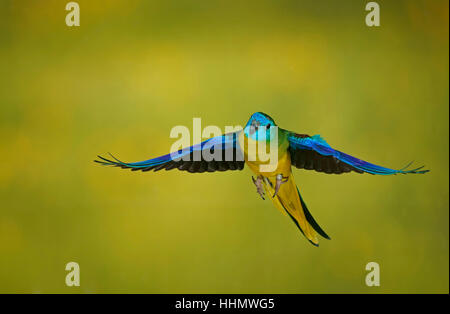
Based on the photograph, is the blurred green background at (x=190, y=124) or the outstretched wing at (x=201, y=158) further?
the blurred green background at (x=190, y=124)

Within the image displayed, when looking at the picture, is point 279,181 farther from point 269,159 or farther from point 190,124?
point 190,124

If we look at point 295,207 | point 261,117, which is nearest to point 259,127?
point 261,117

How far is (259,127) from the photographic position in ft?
5.44

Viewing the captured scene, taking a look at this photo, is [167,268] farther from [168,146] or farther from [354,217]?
[354,217]

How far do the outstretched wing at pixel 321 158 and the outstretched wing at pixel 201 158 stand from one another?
187 mm

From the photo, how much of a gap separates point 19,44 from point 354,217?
4.41ft

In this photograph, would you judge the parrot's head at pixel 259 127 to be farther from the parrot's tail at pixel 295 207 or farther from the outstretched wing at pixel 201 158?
the parrot's tail at pixel 295 207

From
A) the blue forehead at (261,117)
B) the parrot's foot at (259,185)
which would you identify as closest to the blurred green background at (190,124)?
the parrot's foot at (259,185)

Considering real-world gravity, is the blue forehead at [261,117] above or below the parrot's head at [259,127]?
above

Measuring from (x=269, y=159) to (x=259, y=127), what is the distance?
0.39ft

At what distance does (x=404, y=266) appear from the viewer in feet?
6.09

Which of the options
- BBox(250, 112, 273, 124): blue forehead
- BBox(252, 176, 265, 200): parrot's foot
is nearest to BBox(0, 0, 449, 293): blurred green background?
BBox(252, 176, 265, 200): parrot's foot

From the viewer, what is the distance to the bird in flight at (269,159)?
1.68 m
